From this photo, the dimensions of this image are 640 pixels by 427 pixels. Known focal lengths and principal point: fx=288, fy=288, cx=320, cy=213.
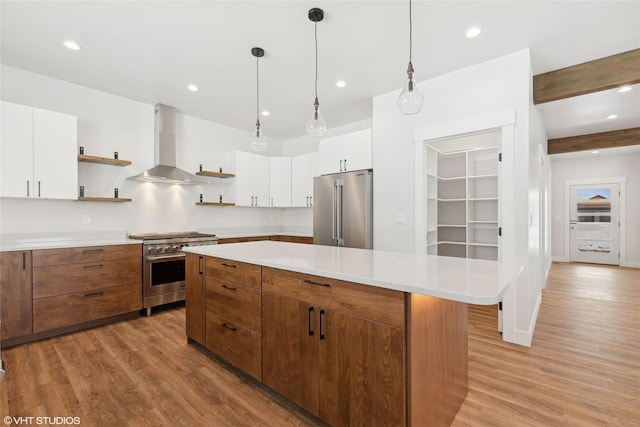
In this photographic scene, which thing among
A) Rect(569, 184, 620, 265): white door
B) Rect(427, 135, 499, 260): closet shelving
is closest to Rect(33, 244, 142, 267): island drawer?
Rect(427, 135, 499, 260): closet shelving

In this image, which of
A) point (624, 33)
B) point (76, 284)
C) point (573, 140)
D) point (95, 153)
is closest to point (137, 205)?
point (95, 153)

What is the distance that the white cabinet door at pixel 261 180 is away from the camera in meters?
5.16

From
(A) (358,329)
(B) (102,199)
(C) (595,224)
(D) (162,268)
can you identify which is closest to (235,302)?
(A) (358,329)

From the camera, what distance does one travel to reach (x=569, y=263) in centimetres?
696

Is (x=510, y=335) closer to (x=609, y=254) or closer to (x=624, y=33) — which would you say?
(x=624, y=33)

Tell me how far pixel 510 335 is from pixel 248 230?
13.8 ft

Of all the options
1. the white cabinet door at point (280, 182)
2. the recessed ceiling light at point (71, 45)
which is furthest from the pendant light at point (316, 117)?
the white cabinet door at point (280, 182)

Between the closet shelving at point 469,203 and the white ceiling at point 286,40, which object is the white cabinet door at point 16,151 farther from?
the closet shelving at point 469,203

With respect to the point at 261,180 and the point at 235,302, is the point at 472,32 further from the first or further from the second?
the point at 261,180

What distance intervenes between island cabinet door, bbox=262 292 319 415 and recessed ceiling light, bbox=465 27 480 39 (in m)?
2.61

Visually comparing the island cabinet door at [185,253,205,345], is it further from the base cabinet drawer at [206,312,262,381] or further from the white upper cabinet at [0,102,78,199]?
the white upper cabinet at [0,102,78,199]

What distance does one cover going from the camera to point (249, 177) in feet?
16.6

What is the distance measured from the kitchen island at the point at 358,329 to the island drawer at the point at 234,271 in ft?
0.03

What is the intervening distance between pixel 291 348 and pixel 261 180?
12.8ft
